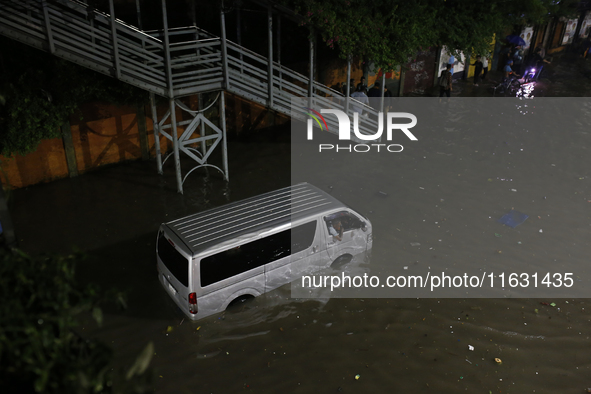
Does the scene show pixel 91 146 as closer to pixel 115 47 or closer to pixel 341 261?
pixel 115 47

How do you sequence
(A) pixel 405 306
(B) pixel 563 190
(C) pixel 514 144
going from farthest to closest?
(C) pixel 514 144
(B) pixel 563 190
(A) pixel 405 306

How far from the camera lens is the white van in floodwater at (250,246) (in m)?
7.27

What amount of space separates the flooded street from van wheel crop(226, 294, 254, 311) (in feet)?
0.37

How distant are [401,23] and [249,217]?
826 cm

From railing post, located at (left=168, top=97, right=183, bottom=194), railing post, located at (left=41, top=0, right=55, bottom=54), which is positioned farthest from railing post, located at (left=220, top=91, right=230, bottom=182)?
railing post, located at (left=41, top=0, right=55, bottom=54)

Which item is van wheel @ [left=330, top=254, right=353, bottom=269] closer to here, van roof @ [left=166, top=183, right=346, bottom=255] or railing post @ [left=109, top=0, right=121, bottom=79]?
van roof @ [left=166, top=183, right=346, bottom=255]

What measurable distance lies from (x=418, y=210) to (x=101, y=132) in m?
8.40

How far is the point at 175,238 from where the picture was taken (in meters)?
7.46

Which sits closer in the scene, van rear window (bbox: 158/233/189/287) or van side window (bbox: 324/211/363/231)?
van rear window (bbox: 158/233/189/287)

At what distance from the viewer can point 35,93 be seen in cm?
1053

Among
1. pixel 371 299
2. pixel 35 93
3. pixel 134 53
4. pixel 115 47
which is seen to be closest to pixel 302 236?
pixel 371 299

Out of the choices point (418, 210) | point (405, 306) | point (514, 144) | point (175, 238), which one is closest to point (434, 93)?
point (514, 144)

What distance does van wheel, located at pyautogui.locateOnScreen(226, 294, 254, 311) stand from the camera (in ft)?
25.8

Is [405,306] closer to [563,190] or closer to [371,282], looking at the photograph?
[371,282]
